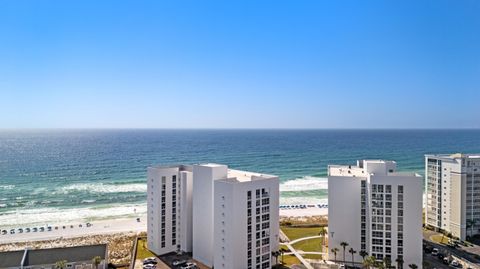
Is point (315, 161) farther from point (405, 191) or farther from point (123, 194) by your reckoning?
point (405, 191)

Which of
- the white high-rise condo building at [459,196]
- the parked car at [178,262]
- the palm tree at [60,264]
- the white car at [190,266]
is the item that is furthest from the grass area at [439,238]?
the palm tree at [60,264]

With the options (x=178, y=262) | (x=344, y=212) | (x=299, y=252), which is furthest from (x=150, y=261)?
(x=344, y=212)

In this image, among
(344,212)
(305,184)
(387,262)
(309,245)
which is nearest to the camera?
(387,262)

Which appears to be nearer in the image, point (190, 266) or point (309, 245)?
point (190, 266)

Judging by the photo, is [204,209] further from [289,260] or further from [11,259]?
[11,259]

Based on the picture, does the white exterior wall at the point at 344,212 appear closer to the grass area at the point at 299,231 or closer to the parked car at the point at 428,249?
the grass area at the point at 299,231

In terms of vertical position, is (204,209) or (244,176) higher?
(244,176)
